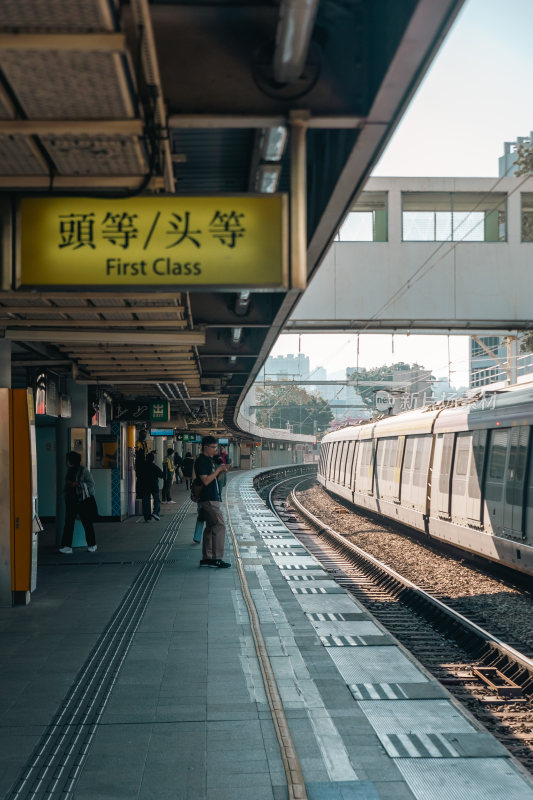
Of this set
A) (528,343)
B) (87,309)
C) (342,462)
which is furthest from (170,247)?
(342,462)

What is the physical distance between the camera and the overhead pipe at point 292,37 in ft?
11.6

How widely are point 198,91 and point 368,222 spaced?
1701 cm

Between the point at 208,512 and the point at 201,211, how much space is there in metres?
7.49

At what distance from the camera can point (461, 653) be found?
862 cm

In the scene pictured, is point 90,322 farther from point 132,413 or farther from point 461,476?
point 132,413

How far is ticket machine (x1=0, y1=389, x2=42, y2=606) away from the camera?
9266 mm

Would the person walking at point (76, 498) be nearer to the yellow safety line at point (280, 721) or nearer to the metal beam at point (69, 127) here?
the yellow safety line at point (280, 721)

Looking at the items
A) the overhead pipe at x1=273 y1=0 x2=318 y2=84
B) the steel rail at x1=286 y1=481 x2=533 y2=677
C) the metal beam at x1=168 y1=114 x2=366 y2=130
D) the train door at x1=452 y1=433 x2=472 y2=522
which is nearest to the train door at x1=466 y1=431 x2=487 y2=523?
the train door at x1=452 y1=433 x2=472 y2=522

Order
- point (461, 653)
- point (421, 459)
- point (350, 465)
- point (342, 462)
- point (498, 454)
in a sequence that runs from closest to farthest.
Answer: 1. point (461, 653)
2. point (498, 454)
3. point (421, 459)
4. point (350, 465)
5. point (342, 462)

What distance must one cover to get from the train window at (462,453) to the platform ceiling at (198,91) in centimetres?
855

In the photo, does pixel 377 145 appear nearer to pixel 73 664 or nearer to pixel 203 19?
pixel 203 19

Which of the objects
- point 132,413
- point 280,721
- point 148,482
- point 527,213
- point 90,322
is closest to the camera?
point 280,721

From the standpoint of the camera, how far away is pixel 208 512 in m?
11.8

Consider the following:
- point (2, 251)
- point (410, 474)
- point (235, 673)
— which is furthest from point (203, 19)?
point (410, 474)
